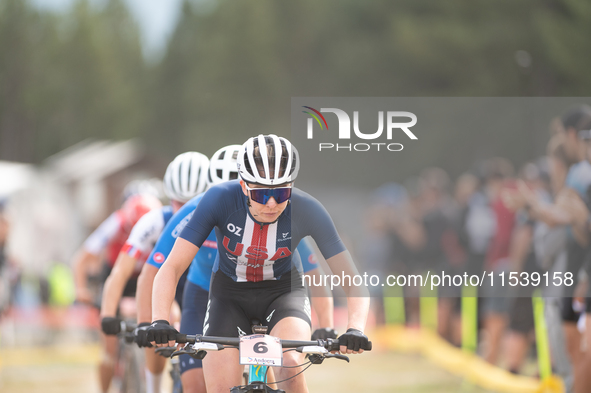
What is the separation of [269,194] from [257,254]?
554 mm

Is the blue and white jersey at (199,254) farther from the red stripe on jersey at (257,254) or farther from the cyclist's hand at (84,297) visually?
the cyclist's hand at (84,297)

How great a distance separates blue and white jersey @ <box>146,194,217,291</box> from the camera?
5.39m

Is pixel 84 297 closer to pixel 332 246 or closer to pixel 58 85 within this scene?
pixel 332 246

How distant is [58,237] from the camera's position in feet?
79.0

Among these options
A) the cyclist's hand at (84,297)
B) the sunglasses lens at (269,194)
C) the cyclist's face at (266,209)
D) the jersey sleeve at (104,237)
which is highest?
the jersey sleeve at (104,237)

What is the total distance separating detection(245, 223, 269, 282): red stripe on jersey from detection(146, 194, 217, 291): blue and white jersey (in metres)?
0.59

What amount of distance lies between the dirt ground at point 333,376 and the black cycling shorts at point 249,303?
17.4 ft

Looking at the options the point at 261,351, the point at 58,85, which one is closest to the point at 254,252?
the point at 261,351

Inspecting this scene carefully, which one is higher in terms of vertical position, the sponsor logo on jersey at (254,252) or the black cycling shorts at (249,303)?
the sponsor logo on jersey at (254,252)

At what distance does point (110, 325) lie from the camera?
20.4 ft

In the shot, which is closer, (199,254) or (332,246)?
(332,246)

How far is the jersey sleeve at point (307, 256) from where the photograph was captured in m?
5.26

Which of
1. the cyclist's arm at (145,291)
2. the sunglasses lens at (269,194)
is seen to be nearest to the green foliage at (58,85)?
the cyclist's arm at (145,291)

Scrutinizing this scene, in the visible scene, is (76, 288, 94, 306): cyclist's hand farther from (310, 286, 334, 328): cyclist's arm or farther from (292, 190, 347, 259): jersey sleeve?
(292, 190, 347, 259): jersey sleeve
